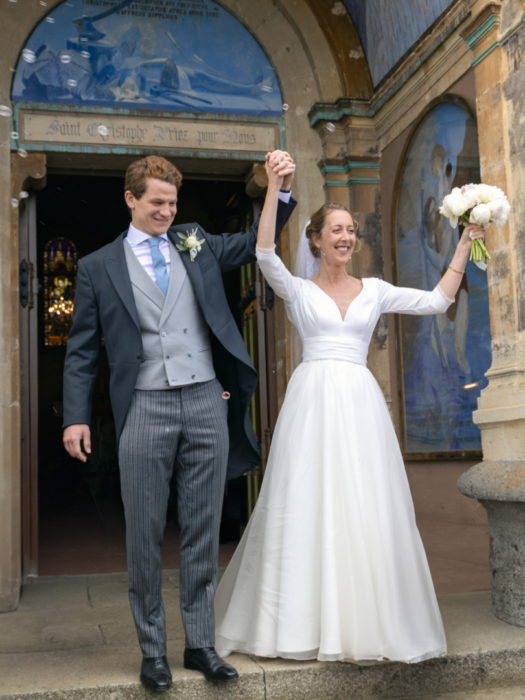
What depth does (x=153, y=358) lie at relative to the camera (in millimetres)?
3006

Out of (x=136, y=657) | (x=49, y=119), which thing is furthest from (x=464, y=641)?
(x=49, y=119)

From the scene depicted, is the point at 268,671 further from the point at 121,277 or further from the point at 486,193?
the point at 486,193

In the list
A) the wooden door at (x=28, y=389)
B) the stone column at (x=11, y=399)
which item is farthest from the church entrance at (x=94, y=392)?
the stone column at (x=11, y=399)

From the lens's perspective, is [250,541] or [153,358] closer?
[153,358]

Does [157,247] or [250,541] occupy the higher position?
[157,247]

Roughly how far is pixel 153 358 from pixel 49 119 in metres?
3.05

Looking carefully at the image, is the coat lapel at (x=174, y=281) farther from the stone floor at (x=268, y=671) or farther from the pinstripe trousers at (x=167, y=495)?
the stone floor at (x=268, y=671)

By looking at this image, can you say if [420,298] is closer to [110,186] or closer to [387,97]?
[387,97]

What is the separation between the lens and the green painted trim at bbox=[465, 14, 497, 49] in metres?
3.96

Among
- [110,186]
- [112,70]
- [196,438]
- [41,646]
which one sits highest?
[110,186]

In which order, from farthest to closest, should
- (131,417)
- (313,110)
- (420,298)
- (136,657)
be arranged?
(313,110), (420,298), (136,657), (131,417)

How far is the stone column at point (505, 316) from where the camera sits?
148 inches

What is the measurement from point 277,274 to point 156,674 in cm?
171

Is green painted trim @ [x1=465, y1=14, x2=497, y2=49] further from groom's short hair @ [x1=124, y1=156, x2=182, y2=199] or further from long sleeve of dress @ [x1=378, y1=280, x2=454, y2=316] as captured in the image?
groom's short hair @ [x1=124, y1=156, x2=182, y2=199]
